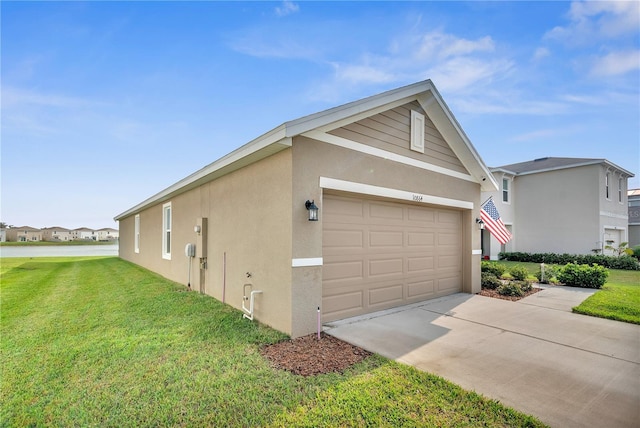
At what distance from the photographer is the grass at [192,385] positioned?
268 cm

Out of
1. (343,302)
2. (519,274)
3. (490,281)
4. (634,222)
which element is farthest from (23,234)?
(634,222)

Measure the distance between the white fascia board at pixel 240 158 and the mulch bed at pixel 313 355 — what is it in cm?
309

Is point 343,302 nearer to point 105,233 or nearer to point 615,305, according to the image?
point 615,305

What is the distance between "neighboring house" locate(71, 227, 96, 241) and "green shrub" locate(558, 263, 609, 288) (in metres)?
49.7

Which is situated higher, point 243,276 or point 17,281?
point 243,276

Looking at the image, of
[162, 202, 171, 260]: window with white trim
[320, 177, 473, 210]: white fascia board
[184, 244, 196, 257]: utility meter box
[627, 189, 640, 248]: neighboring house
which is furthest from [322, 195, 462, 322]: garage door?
[627, 189, 640, 248]: neighboring house

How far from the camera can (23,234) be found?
120 feet

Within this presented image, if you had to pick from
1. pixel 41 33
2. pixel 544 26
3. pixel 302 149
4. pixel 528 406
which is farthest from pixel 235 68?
pixel 528 406

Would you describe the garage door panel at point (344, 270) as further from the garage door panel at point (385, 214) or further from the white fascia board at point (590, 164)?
the white fascia board at point (590, 164)

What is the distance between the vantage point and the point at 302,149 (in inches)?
192

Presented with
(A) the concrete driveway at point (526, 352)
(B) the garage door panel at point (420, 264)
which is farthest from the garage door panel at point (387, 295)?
(B) the garage door panel at point (420, 264)

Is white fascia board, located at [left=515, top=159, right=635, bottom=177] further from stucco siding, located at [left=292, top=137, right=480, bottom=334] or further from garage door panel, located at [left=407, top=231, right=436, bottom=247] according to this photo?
stucco siding, located at [left=292, top=137, right=480, bottom=334]

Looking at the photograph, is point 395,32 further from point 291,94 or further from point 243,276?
point 243,276

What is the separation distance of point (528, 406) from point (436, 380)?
2.79ft
